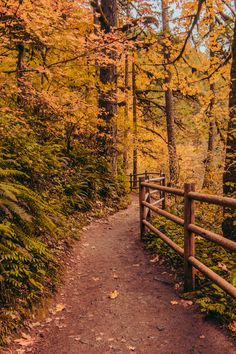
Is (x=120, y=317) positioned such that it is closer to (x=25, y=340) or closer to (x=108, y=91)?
(x=25, y=340)

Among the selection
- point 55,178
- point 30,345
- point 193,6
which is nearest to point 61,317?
point 30,345

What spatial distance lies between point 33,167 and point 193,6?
6.52m

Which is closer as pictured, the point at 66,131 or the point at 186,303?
the point at 186,303

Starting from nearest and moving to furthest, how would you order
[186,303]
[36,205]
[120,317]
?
[120,317]
[186,303]
[36,205]

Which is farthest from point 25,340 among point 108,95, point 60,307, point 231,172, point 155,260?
point 108,95

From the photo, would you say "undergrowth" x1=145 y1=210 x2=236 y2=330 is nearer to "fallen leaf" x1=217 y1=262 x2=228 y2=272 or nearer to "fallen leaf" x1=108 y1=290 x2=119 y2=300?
"fallen leaf" x1=217 y1=262 x2=228 y2=272

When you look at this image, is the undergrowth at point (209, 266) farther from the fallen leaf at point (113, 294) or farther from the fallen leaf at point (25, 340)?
the fallen leaf at point (25, 340)

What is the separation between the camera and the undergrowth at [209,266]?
398 cm

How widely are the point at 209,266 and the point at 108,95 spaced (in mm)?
8344

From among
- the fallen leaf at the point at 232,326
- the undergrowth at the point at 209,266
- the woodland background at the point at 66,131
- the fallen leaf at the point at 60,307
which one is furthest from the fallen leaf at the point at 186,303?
the fallen leaf at the point at 60,307

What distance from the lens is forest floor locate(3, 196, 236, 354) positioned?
365 cm

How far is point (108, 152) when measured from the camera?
1303cm

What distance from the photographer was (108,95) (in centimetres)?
1191

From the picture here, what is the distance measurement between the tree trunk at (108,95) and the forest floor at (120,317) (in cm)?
673
